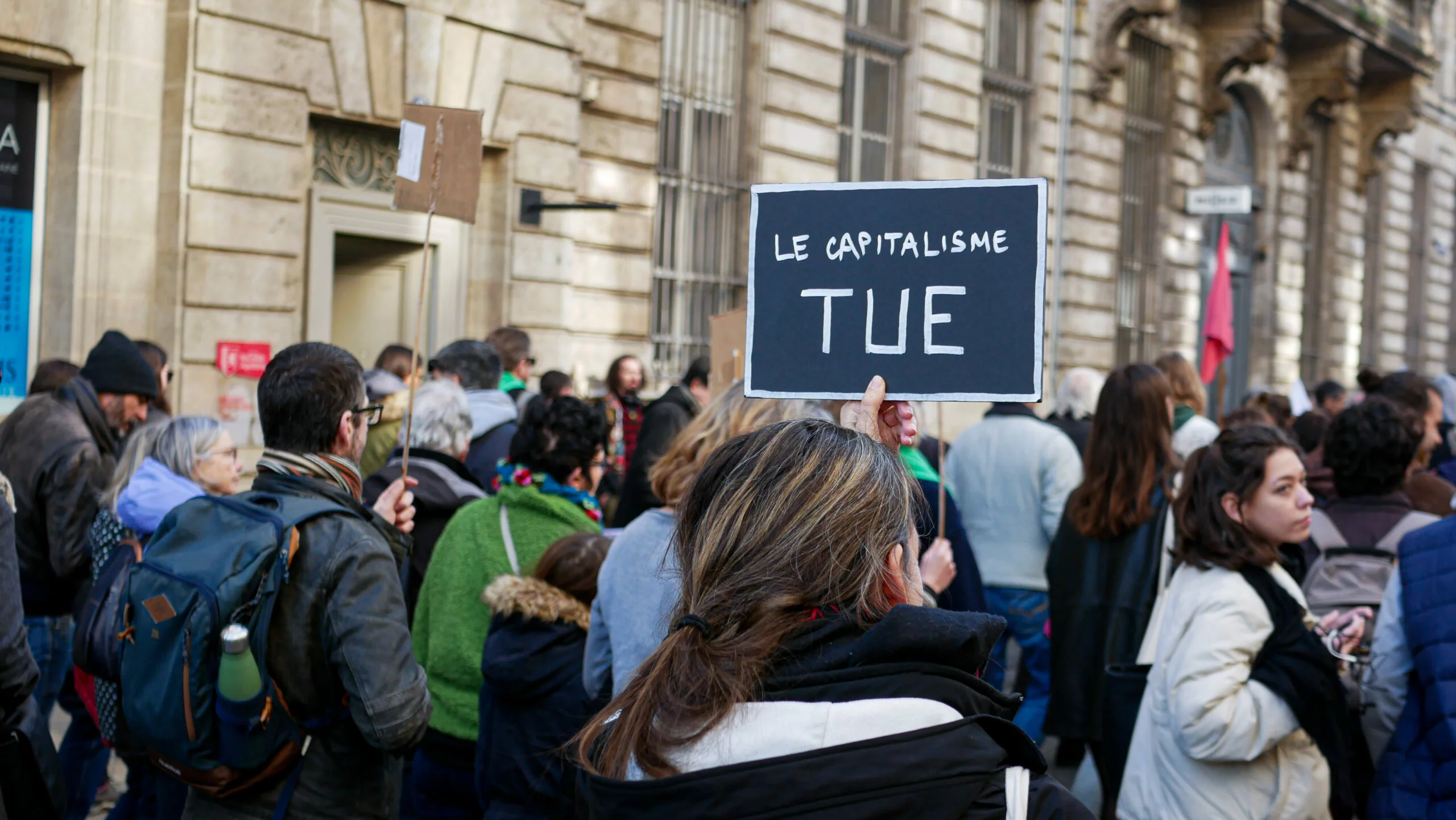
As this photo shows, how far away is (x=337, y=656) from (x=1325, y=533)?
2811 millimetres

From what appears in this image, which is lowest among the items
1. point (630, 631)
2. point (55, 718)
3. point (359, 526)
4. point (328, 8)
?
point (55, 718)

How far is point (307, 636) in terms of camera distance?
2.84 m

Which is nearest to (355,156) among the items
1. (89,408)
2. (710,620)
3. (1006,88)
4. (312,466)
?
(89,408)

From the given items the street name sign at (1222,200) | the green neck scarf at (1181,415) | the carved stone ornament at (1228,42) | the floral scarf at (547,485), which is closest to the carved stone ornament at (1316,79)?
the carved stone ornament at (1228,42)

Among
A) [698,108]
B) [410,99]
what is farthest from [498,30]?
[698,108]

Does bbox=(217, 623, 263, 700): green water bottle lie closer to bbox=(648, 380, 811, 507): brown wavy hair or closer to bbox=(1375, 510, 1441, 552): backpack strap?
→ bbox=(648, 380, 811, 507): brown wavy hair

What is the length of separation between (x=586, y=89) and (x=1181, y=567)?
815cm

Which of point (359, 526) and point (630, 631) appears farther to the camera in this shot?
point (630, 631)

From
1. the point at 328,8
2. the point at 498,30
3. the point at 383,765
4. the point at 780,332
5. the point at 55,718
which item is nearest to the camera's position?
the point at 780,332

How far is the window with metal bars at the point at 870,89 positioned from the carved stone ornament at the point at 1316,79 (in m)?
9.78

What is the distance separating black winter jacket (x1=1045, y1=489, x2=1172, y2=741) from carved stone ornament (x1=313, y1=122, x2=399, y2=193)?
18.2ft

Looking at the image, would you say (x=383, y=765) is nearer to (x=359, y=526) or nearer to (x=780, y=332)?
(x=359, y=526)

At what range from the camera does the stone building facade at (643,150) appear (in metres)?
8.00

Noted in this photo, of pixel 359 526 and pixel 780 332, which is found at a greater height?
pixel 780 332
